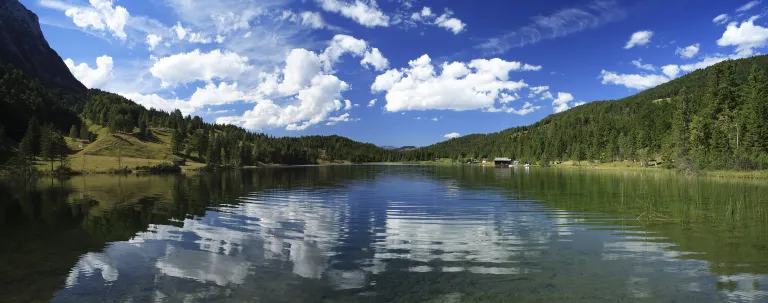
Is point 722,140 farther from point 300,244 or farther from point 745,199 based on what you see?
point 300,244

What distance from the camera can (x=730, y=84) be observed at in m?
106

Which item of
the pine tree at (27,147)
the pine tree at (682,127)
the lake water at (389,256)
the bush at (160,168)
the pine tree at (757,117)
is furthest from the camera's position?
the bush at (160,168)

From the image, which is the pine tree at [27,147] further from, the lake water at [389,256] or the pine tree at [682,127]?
the pine tree at [682,127]

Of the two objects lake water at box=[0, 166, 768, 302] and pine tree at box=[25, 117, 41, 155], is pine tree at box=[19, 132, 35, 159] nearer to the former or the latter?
pine tree at box=[25, 117, 41, 155]

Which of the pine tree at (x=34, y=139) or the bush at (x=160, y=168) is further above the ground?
the pine tree at (x=34, y=139)

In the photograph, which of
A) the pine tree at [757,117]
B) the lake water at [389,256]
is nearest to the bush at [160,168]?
the lake water at [389,256]

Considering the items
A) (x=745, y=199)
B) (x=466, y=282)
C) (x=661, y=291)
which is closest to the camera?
(x=661, y=291)

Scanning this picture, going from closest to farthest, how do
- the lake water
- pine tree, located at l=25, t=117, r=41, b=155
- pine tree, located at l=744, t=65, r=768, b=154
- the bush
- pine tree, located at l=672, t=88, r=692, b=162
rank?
1. the lake water
2. pine tree, located at l=744, t=65, r=768, b=154
3. pine tree, located at l=672, t=88, r=692, b=162
4. pine tree, located at l=25, t=117, r=41, b=155
5. the bush

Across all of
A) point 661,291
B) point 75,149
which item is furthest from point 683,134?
point 75,149

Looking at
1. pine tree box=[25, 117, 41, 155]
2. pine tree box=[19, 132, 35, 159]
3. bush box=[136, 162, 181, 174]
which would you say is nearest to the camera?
pine tree box=[19, 132, 35, 159]

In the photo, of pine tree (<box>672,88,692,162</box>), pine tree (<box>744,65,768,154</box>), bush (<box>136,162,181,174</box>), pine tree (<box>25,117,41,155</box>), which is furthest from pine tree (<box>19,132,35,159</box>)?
pine tree (<box>672,88,692,162</box>)

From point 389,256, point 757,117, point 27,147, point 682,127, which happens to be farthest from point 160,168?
point 682,127

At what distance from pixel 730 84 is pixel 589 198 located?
3949 inches

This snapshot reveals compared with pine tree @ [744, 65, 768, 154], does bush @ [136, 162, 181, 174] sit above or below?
below
